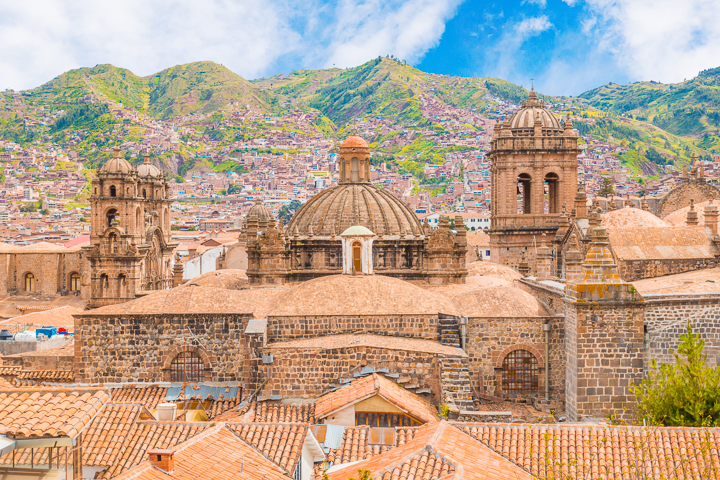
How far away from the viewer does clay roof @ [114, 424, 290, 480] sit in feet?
33.4

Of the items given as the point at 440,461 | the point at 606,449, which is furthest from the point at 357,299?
the point at 440,461

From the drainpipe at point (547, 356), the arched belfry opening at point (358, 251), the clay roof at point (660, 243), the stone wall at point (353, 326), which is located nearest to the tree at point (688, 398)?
the drainpipe at point (547, 356)

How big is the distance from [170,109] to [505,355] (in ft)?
505

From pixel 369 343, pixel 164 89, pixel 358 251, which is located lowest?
pixel 369 343

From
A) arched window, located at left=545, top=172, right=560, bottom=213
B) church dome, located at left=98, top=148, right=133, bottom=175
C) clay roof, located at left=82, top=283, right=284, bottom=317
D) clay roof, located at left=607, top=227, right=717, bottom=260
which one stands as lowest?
clay roof, located at left=82, top=283, right=284, bottom=317

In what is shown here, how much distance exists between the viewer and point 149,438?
12.4 metres

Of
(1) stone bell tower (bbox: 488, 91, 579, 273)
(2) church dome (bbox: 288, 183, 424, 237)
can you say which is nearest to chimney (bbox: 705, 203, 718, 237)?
(2) church dome (bbox: 288, 183, 424, 237)

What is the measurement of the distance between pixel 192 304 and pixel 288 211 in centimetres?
9753

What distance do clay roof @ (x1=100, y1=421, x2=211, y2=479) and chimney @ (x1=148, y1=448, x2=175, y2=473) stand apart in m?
1.63

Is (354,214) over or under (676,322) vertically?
over

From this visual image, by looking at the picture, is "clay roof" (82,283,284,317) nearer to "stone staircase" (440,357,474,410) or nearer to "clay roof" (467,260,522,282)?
"stone staircase" (440,357,474,410)

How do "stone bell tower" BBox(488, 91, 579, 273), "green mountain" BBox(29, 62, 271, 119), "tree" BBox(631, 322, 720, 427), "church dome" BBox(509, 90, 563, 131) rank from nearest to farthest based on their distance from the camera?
"tree" BBox(631, 322, 720, 427) < "stone bell tower" BBox(488, 91, 579, 273) < "church dome" BBox(509, 90, 563, 131) < "green mountain" BBox(29, 62, 271, 119)

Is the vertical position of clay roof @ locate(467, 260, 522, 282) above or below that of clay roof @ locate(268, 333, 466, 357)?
above

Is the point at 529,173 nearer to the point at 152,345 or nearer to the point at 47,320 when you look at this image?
the point at 152,345
